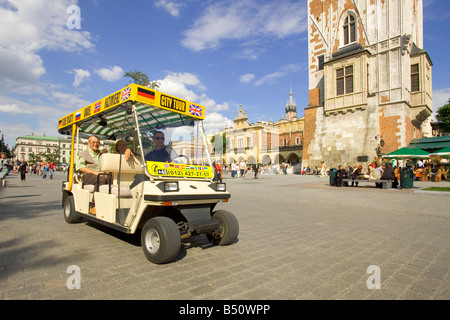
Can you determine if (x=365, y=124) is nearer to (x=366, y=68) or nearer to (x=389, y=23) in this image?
(x=366, y=68)

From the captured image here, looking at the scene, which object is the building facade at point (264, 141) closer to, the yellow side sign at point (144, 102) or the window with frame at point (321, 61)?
the window with frame at point (321, 61)

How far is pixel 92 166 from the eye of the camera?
18.5 ft

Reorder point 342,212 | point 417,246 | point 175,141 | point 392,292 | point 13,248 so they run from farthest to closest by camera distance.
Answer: point 342,212, point 175,141, point 417,246, point 13,248, point 392,292

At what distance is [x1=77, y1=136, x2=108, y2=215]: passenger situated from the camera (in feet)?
16.2

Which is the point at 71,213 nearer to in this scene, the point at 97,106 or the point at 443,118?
the point at 97,106

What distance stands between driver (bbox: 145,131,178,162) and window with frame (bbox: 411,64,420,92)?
2774 centimetres

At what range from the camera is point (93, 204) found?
4941mm

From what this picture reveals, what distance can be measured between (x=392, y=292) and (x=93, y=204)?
15.9ft

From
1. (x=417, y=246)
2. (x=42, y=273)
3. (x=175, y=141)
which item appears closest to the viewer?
(x=42, y=273)

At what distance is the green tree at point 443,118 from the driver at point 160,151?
2101 inches

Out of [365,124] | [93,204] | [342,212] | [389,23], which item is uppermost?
[389,23]

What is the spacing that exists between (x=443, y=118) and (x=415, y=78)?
26.5 meters

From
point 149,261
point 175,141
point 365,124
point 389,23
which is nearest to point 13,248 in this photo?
point 149,261

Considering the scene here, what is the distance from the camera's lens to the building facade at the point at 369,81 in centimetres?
2277
